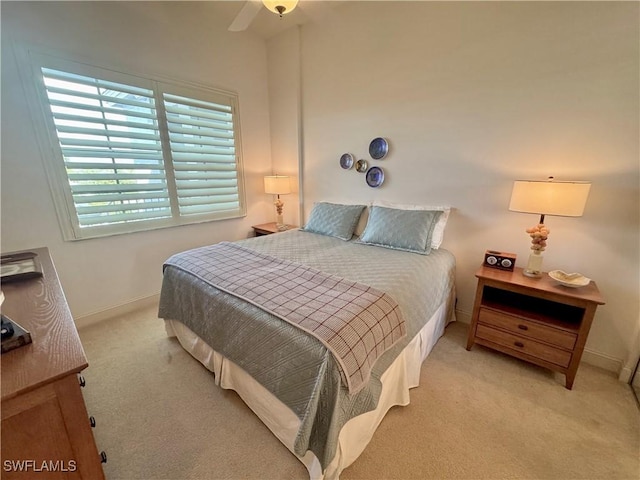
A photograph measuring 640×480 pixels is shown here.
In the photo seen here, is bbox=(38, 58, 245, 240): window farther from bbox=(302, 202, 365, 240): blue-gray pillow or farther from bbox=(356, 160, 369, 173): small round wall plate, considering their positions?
bbox=(356, 160, 369, 173): small round wall plate

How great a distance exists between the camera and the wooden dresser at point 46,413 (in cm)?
64

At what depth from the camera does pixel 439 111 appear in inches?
93.9

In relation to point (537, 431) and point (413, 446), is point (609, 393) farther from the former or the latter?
point (413, 446)

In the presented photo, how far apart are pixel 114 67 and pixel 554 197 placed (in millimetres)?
3563

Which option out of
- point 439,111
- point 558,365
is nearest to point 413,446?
point 558,365

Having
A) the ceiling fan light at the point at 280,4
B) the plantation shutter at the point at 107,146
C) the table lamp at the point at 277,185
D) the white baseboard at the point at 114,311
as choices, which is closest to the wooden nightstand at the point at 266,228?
the table lamp at the point at 277,185

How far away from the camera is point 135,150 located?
2.54m

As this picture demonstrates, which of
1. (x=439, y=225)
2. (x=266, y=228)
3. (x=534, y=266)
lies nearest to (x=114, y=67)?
(x=266, y=228)

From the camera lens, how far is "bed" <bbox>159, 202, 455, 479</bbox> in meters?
1.14

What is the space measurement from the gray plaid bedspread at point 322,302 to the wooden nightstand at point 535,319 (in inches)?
37.5

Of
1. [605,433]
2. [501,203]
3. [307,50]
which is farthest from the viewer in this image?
[307,50]

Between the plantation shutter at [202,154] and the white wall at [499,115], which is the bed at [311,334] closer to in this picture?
the white wall at [499,115]

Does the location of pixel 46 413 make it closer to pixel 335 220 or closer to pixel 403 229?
pixel 403 229

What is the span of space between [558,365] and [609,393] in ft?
1.11
